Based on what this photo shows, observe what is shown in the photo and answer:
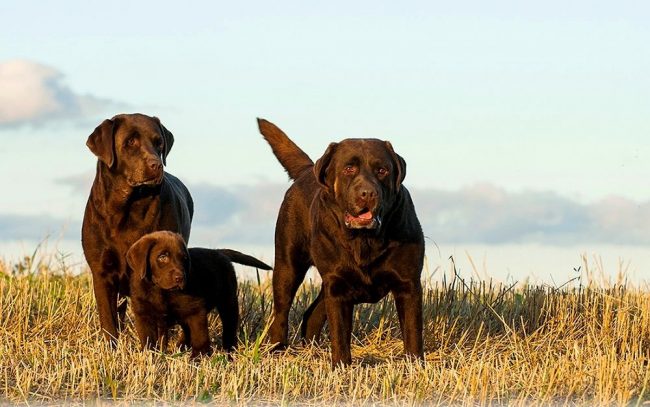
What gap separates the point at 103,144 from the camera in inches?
369

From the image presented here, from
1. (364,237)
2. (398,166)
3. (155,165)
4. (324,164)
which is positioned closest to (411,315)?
(364,237)

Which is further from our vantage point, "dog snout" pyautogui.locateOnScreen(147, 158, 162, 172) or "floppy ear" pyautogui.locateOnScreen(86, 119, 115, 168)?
"floppy ear" pyautogui.locateOnScreen(86, 119, 115, 168)

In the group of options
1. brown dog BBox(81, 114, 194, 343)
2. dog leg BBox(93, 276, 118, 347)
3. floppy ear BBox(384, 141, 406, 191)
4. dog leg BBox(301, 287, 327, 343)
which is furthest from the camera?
dog leg BBox(301, 287, 327, 343)

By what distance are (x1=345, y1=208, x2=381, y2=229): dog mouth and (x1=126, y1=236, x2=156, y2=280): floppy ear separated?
5.48 feet

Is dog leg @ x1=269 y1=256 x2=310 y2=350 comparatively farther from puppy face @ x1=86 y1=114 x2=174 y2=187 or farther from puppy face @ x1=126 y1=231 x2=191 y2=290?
puppy face @ x1=86 y1=114 x2=174 y2=187

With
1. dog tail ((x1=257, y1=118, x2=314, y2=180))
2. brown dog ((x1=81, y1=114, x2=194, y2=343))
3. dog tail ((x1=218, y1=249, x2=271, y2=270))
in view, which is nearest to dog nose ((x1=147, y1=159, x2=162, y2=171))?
brown dog ((x1=81, y1=114, x2=194, y2=343))

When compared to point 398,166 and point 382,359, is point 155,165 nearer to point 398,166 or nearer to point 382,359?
point 398,166

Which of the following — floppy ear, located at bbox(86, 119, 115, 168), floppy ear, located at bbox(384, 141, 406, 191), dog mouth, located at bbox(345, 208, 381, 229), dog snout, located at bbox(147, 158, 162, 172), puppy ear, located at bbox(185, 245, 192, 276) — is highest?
floppy ear, located at bbox(86, 119, 115, 168)

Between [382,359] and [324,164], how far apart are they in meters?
2.20

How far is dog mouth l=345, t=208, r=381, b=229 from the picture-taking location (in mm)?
8172

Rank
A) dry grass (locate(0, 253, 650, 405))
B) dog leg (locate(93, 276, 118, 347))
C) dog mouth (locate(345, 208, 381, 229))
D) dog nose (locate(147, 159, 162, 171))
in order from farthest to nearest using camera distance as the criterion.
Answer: dog leg (locate(93, 276, 118, 347)) → dog nose (locate(147, 159, 162, 171)) → dog mouth (locate(345, 208, 381, 229)) → dry grass (locate(0, 253, 650, 405))

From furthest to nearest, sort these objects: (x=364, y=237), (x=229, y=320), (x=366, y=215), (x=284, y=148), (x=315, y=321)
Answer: (x=284, y=148) < (x=315, y=321) < (x=229, y=320) < (x=364, y=237) < (x=366, y=215)

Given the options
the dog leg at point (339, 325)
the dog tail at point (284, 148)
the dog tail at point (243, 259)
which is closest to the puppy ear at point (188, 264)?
the dog leg at point (339, 325)

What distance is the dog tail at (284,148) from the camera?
10539mm
